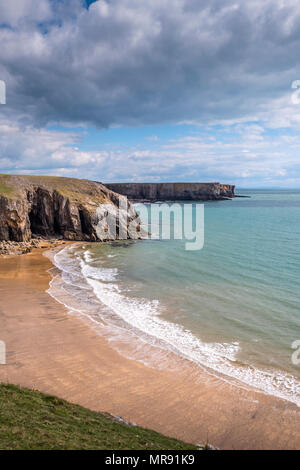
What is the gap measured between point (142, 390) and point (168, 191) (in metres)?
153

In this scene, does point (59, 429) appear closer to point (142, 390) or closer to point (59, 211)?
point (142, 390)

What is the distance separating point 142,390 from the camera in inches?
451

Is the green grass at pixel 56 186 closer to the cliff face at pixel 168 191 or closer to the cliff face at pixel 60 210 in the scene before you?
the cliff face at pixel 60 210

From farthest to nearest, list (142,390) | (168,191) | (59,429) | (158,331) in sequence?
(168,191), (158,331), (142,390), (59,429)

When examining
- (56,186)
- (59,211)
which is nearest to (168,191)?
(56,186)

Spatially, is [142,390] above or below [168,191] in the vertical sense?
below

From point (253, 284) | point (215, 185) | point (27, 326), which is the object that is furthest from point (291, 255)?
point (215, 185)

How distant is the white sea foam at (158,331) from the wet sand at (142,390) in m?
0.77

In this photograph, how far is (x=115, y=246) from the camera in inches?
1654

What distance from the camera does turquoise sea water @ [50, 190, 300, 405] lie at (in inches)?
541

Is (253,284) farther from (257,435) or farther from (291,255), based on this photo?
(257,435)

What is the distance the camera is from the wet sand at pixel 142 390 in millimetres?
9469

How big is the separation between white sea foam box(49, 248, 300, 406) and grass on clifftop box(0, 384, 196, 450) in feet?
18.3

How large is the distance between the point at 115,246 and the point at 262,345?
96.6 ft
